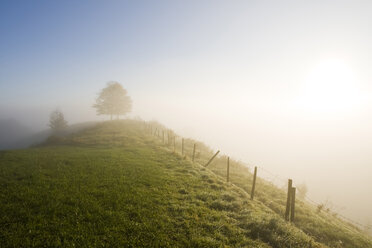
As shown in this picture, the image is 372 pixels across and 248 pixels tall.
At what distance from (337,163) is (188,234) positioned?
19056 centimetres

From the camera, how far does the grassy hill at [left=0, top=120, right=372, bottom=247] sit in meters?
7.05

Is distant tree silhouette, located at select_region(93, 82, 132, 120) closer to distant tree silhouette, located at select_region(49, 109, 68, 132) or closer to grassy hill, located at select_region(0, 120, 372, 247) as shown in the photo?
distant tree silhouette, located at select_region(49, 109, 68, 132)

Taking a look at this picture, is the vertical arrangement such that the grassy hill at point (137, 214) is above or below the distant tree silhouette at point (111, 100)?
below

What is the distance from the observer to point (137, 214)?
876cm

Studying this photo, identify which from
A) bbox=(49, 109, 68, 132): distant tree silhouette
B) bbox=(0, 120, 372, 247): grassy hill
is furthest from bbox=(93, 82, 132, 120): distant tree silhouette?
bbox=(0, 120, 372, 247): grassy hill

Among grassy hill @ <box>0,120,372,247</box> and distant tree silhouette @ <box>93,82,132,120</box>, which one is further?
distant tree silhouette @ <box>93,82,132,120</box>

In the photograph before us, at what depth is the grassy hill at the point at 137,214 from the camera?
7.05 metres

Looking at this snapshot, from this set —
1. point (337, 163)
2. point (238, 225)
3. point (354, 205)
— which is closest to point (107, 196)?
point (238, 225)

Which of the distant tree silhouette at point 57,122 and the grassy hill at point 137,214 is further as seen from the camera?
the distant tree silhouette at point 57,122

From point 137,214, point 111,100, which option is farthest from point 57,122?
point 137,214

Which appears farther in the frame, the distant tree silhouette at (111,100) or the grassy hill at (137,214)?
the distant tree silhouette at (111,100)

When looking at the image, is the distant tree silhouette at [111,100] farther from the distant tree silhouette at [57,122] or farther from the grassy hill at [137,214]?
the grassy hill at [137,214]

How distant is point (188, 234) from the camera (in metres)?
7.58

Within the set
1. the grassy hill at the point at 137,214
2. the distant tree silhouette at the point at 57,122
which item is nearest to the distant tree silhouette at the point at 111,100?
the distant tree silhouette at the point at 57,122
